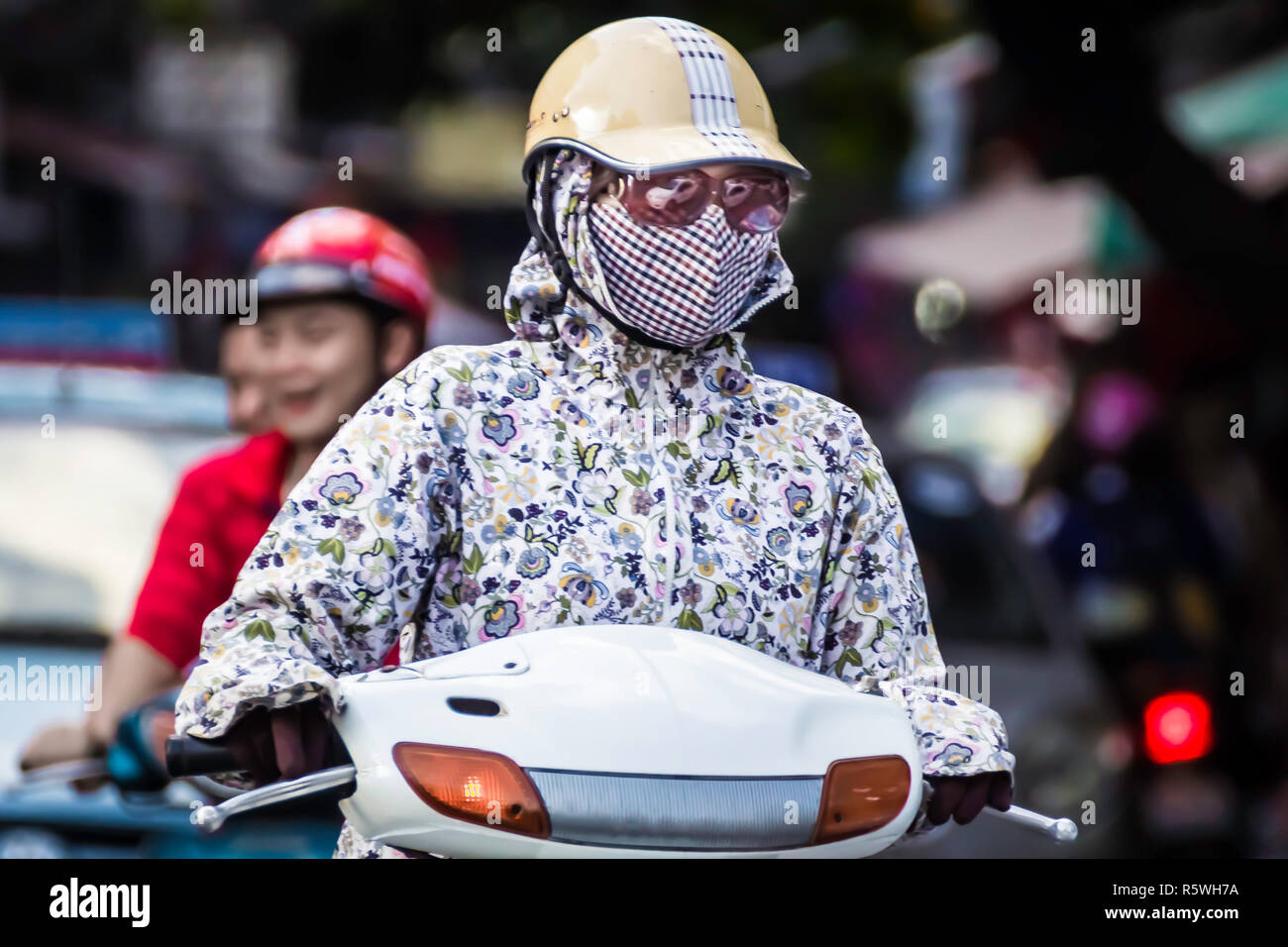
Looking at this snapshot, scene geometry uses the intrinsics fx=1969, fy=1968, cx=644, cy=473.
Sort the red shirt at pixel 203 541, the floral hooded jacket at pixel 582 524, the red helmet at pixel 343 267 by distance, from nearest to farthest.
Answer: the floral hooded jacket at pixel 582 524 < the red shirt at pixel 203 541 < the red helmet at pixel 343 267

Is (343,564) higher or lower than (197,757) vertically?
higher

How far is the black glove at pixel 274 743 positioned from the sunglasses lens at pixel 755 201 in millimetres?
856

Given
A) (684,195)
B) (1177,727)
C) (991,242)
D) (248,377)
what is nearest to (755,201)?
(684,195)

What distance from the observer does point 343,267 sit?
3791 millimetres

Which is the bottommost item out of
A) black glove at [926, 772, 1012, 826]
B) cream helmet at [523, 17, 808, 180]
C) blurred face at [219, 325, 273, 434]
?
black glove at [926, 772, 1012, 826]

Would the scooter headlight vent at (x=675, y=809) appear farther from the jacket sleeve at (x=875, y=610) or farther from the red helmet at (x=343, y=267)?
the red helmet at (x=343, y=267)

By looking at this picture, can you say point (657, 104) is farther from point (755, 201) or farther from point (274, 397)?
point (274, 397)

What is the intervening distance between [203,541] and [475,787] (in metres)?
1.52

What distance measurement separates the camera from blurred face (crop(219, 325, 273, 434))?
149 inches

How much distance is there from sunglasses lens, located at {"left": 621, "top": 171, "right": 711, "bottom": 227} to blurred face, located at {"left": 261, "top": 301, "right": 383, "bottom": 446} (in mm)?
1301

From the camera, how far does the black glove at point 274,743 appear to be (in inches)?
83.2

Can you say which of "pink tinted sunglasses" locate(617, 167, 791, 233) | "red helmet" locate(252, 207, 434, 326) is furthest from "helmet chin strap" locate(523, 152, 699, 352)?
"red helmet" locate(252, 207, 434, 326)

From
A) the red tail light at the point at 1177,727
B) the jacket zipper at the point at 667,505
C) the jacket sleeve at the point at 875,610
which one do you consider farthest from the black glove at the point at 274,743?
the red tail light at the point at 1177,727

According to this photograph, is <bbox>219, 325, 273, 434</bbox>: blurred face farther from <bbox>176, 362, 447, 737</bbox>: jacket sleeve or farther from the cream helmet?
<bbox>176, 362, 447, 737</bbox>: jacket sleeve
